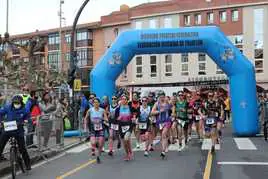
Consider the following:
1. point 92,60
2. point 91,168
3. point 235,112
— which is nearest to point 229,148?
point 235,112

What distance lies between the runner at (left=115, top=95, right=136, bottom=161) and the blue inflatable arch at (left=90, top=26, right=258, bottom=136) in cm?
664

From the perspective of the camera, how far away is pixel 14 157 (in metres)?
10.2

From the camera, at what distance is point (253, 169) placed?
11016 millimetres

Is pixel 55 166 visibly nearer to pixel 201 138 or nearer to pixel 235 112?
pixel 201 138

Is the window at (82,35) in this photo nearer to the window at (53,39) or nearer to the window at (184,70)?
the window at (53,39)

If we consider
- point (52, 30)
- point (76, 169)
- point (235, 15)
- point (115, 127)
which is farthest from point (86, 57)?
point (76, 169)

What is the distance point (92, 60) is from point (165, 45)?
189ft

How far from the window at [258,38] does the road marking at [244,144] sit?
4285 cm

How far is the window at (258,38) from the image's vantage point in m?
59.2

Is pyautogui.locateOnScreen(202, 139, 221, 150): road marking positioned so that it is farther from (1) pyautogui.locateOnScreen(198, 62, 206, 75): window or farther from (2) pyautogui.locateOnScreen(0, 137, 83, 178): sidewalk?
(1) pyautogui.locateOnScreen(198, 62, 206, 75): window


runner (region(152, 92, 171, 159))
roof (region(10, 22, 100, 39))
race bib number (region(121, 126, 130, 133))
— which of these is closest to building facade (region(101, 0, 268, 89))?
roof (region(10, 22, 100, 39))

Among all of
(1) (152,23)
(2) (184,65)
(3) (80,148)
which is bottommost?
(3) (80,148)

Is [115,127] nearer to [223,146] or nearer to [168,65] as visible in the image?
[223,146]

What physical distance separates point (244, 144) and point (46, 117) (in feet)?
21.6
